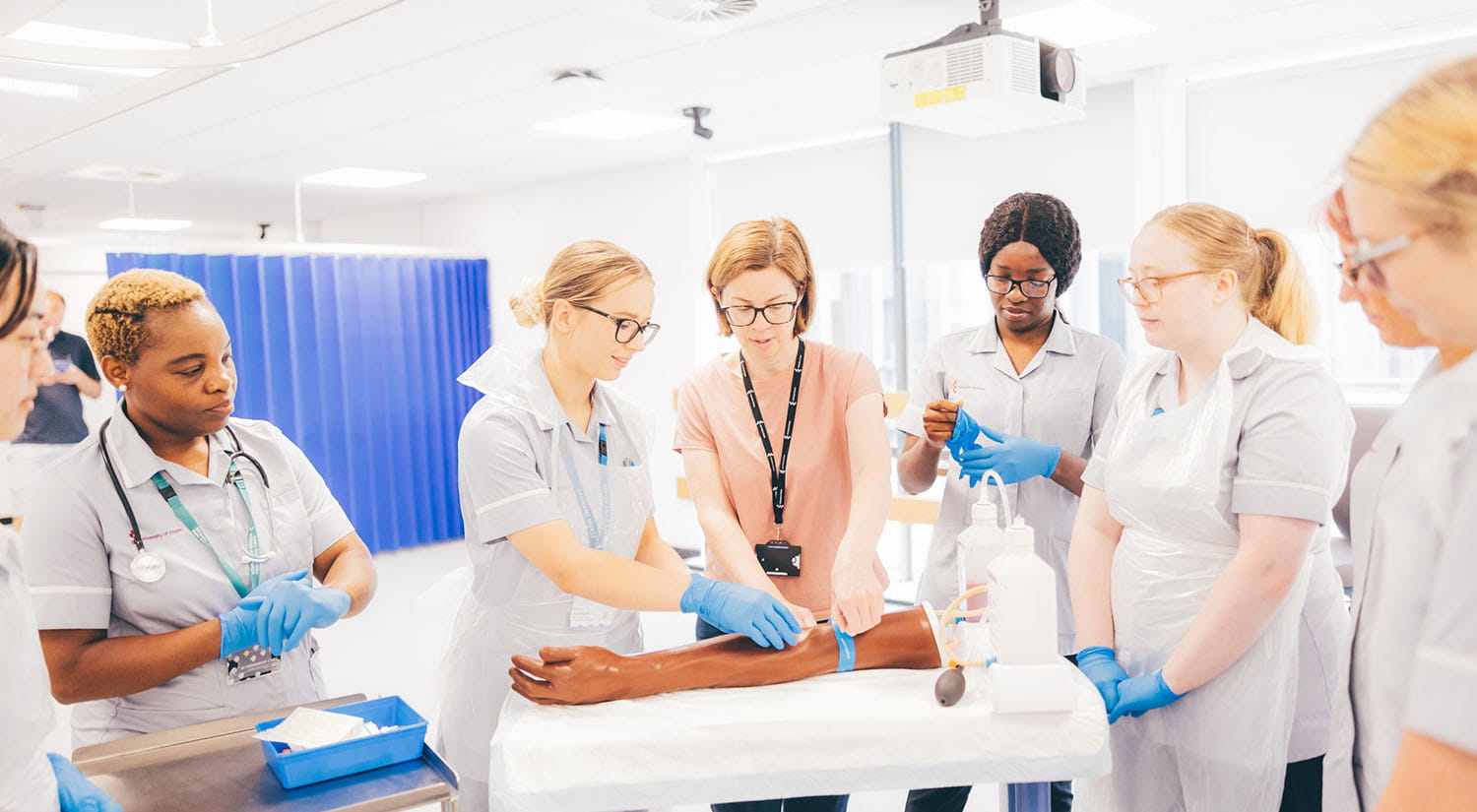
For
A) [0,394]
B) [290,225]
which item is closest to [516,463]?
[0,394]

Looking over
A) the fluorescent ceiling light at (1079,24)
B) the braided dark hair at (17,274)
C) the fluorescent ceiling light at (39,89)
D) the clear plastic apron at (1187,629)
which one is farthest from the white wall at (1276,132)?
the fluorescent ceiling light at (39,89)

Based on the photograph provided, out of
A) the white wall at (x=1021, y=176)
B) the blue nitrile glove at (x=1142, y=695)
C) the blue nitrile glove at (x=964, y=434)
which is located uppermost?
the white wall at (x=1021, y=176)

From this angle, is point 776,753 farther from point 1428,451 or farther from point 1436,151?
point 1436,151

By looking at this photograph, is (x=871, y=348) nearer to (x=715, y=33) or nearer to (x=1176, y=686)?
(x=715, y=33)

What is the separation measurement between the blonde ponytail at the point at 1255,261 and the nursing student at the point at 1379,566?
41cm

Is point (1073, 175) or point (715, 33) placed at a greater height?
point (715, 33)

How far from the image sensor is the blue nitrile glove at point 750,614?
1.50 metres

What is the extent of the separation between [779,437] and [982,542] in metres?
0.52

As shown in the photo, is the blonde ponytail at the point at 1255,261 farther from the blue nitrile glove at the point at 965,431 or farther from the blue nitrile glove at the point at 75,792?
the blue nitrile glove at the point at 75,792

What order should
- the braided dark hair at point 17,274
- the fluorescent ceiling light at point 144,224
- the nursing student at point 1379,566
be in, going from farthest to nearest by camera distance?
1. the fluorescent ceiling light at point 144,224
2. the braided dark hair at point 17,274
3. the nursing student at point 1379,566

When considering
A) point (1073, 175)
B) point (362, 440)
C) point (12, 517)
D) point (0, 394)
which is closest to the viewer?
point (0, 394)

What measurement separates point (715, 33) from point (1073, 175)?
1.99 meters

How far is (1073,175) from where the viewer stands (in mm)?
4531

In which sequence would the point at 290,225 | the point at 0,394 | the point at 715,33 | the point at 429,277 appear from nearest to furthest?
the point at 0,394 → the point at 715,33 → the point at 429,277 → the point at 290,225
